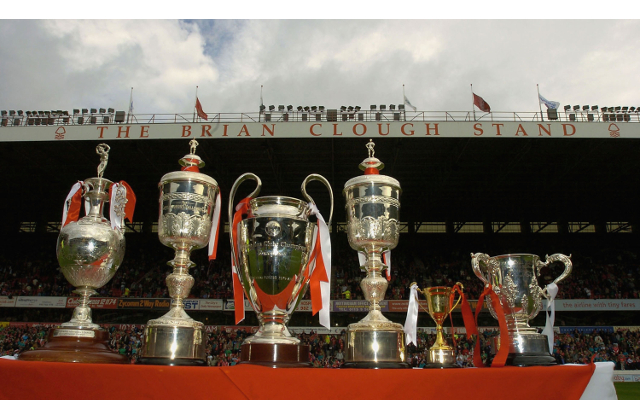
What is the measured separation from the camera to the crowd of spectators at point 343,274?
19.2 metres

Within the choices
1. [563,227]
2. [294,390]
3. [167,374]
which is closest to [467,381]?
[294,390]

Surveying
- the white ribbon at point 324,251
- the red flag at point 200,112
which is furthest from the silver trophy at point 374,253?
the red flag at point 200,112

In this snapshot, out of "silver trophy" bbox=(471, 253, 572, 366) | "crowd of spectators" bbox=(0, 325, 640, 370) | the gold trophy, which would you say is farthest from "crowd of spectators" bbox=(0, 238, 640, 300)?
"silver trophy" bbox=(471, 253, 572, 366)

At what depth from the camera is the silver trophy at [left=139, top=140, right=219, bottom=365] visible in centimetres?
220

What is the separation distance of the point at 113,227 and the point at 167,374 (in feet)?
4.46

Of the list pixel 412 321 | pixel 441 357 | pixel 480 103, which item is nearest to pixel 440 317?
pixel 441 357

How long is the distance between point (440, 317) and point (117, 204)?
8.15 feet

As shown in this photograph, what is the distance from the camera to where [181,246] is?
2.51m

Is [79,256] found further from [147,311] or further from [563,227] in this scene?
[563,227]

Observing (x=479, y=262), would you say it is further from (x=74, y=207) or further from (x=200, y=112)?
(x=200, y=112)

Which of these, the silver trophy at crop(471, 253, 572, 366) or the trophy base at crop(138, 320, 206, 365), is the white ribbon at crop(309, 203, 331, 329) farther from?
the silver trophy at crop(471, 253, 572, 366)

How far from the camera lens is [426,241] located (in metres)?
25.0

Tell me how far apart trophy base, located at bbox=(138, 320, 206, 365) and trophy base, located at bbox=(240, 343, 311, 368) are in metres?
0.30

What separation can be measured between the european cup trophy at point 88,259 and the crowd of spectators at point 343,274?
1618 centimetres
